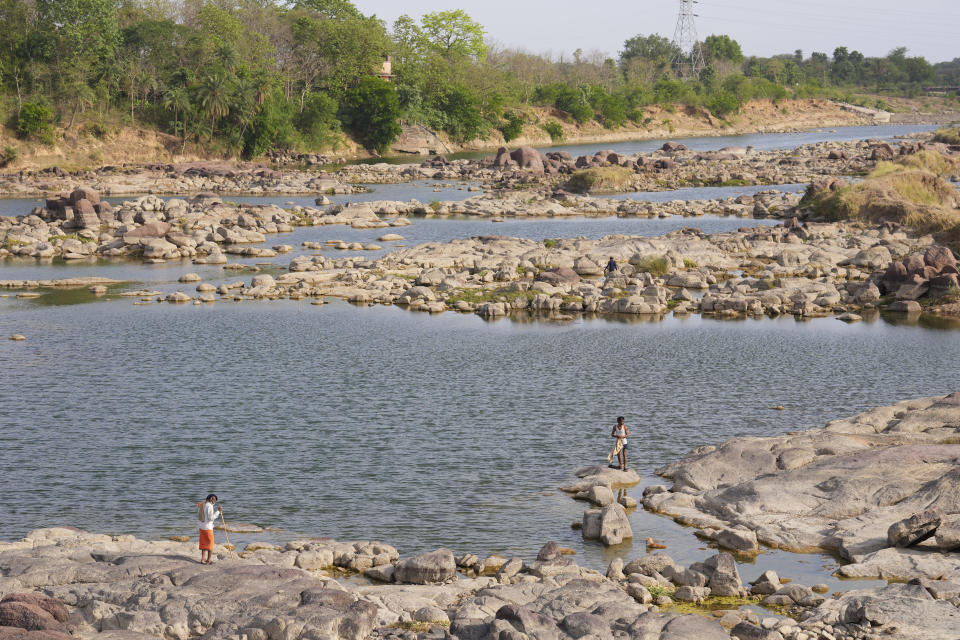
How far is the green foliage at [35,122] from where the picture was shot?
138625mm

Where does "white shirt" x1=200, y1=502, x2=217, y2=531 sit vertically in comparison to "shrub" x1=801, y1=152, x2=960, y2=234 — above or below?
below

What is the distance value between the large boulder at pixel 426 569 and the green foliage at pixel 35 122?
133549mm

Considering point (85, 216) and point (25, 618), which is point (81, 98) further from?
point (25, 618)

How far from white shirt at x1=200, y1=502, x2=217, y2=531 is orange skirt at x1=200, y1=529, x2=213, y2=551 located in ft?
0.23

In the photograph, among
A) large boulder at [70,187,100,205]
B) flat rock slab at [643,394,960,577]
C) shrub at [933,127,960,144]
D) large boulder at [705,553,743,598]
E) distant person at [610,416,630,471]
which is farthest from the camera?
shrub at [933,127,960,144]

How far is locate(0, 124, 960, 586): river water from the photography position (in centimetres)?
3158

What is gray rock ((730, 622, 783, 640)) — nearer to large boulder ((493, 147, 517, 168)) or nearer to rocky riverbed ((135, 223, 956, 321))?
rocky riverbed ((135, 223, 956, 321))

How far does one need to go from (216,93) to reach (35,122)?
2789 centimetres

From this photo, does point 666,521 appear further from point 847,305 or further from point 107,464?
point 847,305

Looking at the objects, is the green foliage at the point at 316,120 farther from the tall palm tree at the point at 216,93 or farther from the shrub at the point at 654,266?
the shrub at the point at 654,266

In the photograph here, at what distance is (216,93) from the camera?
507 ft

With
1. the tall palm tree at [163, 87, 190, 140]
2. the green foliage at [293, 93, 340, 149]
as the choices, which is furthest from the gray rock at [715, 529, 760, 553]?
the green foliage at [293, 93, 340, 149]

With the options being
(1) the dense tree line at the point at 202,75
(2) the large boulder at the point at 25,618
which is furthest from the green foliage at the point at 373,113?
(2) the large boulder at the point at 25,618

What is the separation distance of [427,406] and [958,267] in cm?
4348
